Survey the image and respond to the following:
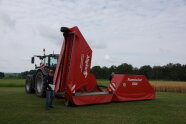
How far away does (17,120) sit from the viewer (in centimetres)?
552

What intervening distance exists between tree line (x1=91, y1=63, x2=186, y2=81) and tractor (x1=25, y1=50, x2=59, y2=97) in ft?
169

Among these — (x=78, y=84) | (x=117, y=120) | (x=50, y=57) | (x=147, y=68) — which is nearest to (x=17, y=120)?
(x=117, y=120)

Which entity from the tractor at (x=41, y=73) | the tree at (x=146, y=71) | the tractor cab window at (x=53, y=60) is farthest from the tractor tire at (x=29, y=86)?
the tree at (x=146, y=71)

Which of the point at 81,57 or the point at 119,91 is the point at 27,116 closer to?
the point at 81,57

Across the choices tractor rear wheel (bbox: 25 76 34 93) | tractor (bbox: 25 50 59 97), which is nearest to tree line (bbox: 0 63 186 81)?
tractor rear wheel (bbox: 25 76 34 93)

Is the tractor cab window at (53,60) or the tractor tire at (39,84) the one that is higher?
the tractor cab window at (53,60)

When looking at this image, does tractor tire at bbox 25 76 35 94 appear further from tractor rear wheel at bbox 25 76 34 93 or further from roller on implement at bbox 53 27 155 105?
roller on implement at bbox 53 27 155 105

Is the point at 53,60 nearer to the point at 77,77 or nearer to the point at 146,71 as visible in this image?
the point at 77,77

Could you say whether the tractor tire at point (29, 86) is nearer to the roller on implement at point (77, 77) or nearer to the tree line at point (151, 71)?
the roller on implement at point (77, 77)

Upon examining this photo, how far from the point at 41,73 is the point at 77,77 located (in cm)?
324

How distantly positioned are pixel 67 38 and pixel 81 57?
981 mm

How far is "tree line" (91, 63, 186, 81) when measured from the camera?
200 feet

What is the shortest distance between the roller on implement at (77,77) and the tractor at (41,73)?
214 cm

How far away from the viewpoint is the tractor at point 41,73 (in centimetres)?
1085
